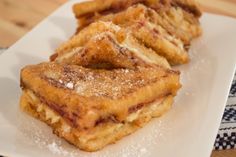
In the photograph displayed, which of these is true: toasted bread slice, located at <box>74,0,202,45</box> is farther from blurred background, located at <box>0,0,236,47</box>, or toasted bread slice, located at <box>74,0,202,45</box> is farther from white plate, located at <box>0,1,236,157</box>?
blurred background, located at <box>0,0,236,47</box>

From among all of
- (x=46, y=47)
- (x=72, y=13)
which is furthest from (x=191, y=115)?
(x=72, y=13)

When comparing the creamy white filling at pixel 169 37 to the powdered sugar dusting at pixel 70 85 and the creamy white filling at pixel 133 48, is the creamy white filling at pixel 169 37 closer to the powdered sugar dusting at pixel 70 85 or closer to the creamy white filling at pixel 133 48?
the creamy white filling at pixel 133 48

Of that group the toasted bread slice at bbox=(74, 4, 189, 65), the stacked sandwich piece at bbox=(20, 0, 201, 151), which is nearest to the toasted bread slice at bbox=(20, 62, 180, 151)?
the stacked sandwich piece at bbox=(20, 0, 201, 151)

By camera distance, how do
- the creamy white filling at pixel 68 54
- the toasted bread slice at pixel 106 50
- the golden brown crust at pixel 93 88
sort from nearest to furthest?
1. the golden brown crust at pixel 93 88
2. the toasted bread slice at pixel 106 50
3. the creamy white filling at pixel 68 54

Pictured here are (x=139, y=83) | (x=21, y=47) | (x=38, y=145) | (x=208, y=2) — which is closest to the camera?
(x=38, y=145)

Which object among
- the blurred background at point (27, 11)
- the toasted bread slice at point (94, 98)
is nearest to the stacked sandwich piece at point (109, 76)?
the toasted bread slice at point (94, 98)

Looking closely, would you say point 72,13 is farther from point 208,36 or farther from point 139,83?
point 139,83

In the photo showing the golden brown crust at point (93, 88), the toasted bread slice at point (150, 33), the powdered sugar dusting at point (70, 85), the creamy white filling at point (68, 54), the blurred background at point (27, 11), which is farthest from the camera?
the blurred background at point (27, 11)

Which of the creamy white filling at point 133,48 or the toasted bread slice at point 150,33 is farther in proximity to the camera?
the toasted bread slice at point 150,33

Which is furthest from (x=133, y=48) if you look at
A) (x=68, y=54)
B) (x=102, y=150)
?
(x=102, y=150)
